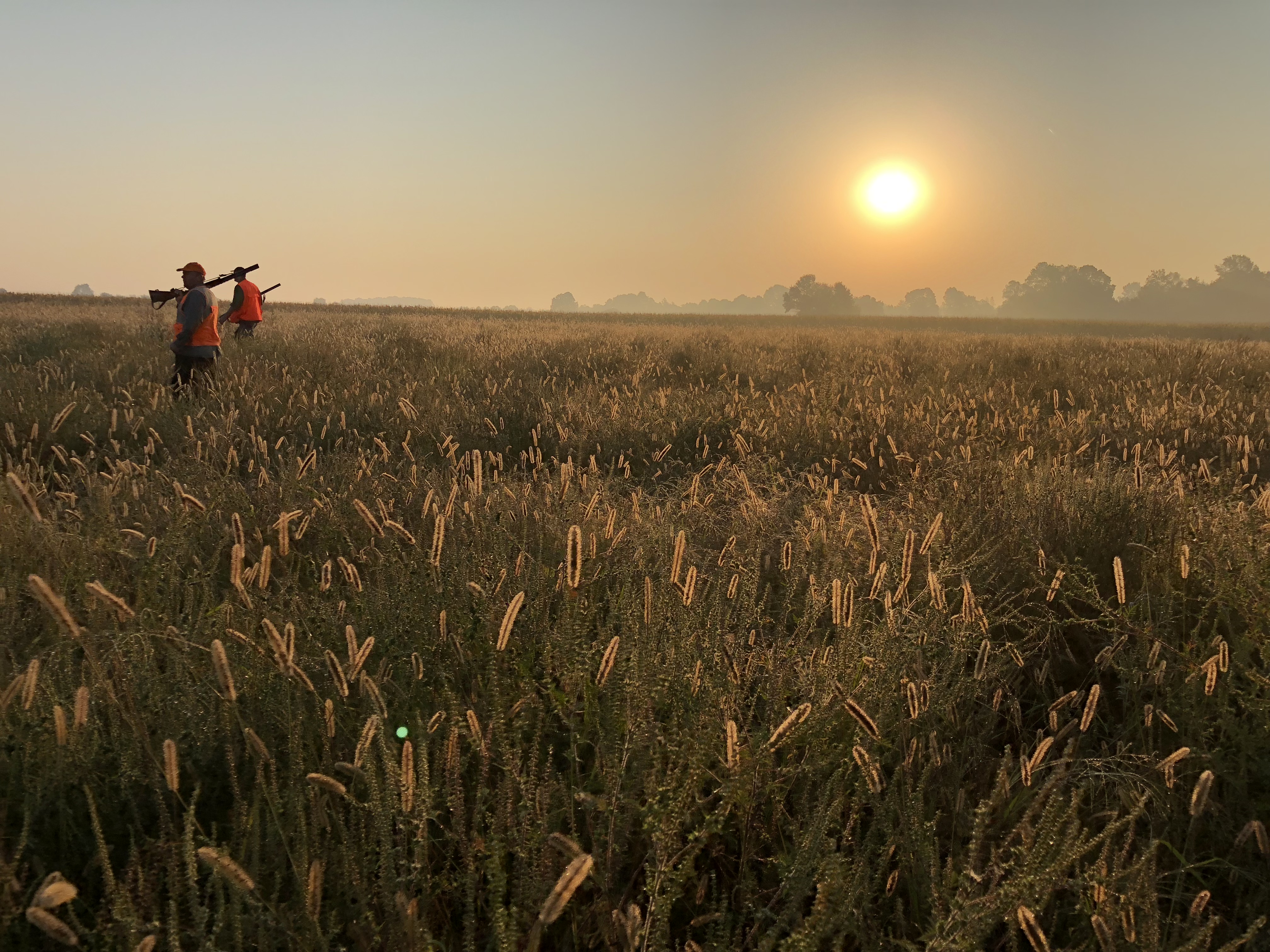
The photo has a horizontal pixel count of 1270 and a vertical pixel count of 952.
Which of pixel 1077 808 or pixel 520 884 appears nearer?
pixel 520 884

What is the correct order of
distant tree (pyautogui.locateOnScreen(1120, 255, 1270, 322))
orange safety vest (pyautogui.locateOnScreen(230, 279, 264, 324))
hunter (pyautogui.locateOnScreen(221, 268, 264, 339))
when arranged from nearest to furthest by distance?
hunter (pyautogui.locateOnScreen(221, 268, 264, 339)) < orange safety vest (pyautogui.locateOnScreen(230, 279, 264, 324)) < distant tree (pyautogui.locateOnScreen(1120, 255, 1270, 322))

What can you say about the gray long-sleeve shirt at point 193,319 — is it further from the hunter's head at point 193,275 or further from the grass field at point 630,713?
the grass field at point 630,713

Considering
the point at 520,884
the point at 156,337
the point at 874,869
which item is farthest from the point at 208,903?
the point at 156,337

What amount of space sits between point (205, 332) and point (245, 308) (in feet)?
16.8

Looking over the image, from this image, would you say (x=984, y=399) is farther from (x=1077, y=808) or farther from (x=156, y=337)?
(x=156, y=337)

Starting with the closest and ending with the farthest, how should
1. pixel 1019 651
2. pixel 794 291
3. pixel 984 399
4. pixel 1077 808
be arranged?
pixel 1077 808 → pixel 1019 651 → pixel 984 399 → pixel 794 291

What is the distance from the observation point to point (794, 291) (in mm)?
126750

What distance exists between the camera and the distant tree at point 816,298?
12475cm

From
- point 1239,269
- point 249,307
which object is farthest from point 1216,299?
point 249,307

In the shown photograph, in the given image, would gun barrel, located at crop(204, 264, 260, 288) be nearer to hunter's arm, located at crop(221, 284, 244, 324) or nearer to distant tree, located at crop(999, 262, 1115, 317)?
hunter's arm, located at crop(221, 284, 244, 324)

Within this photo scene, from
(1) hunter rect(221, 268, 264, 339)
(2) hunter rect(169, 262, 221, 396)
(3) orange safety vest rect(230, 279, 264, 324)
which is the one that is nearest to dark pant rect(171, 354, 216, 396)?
(2) hunter rect(169, 262, 221, 396)

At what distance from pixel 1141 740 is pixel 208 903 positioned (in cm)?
205

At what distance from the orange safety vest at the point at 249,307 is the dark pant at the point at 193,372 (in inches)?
170

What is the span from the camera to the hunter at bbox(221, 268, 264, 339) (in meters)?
11.0
